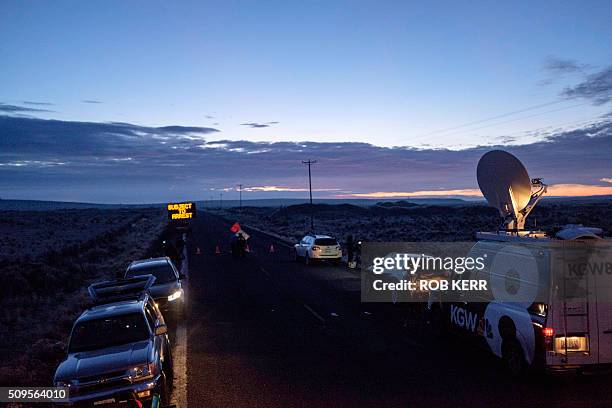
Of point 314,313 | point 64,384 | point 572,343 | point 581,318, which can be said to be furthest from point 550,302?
point 314,313

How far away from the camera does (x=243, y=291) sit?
21.1 metres

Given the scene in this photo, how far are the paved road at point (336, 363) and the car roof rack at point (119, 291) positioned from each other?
1660 mm

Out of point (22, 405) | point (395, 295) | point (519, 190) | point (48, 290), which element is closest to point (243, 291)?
point (395, 295)

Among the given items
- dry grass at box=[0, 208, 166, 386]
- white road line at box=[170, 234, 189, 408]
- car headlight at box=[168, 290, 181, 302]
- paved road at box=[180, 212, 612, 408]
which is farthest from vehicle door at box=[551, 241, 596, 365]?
car headlight at box=[168, 290, 181, 302]

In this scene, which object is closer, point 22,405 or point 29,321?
point 22,405

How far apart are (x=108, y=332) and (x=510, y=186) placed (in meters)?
9.12

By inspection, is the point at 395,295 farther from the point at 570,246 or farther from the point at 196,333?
the point at 570,246

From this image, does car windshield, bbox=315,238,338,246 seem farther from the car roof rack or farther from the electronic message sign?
the car roof rack

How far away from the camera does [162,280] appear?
53.5ft

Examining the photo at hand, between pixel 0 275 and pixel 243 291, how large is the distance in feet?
40.1


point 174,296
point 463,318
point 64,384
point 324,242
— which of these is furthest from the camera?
point 324,242

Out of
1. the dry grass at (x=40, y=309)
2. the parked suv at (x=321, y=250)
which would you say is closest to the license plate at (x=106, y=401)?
the dry grass at (x=40, y=309)

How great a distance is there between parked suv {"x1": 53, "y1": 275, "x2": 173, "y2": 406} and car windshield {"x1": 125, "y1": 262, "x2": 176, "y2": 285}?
595 centimetres

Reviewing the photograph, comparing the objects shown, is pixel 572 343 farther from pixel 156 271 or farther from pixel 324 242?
pixel 324 242
